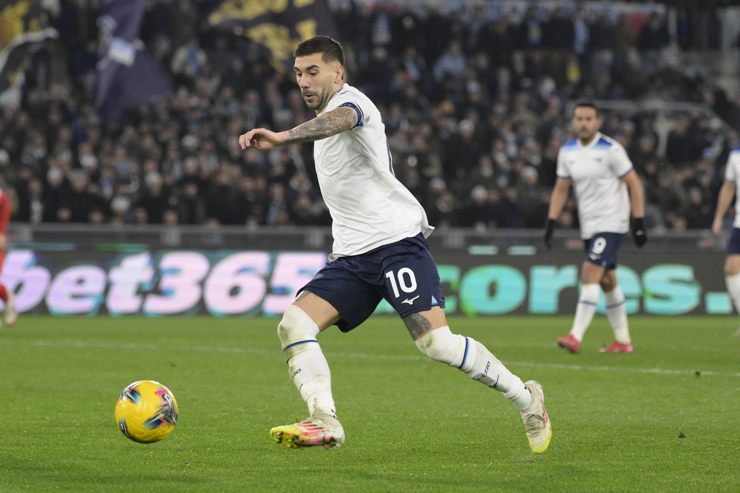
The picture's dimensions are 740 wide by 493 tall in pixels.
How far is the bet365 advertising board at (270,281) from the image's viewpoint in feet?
66.0

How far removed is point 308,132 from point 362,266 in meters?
0.95

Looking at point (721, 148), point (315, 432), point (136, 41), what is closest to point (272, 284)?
point (136, 41)

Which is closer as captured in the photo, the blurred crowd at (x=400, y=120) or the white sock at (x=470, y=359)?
the white sock at (x=470, y=359)

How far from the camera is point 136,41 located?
76.6 ft

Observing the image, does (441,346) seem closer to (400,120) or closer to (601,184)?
(601,184)

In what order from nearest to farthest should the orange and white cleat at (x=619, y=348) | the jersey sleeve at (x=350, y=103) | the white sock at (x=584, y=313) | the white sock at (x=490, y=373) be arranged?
the jersey sleeve at (x=350, y=103), the white sock at (x=490, y=373), the white sock at (x=584, y=313), the orange and white cleat at (x=619, y=348)

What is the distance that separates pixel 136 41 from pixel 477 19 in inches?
376

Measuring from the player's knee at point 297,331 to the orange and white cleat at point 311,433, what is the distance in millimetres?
411

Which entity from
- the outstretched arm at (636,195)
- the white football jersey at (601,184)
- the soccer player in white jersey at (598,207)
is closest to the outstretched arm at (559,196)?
the soccer player in white jersey at (598,207)

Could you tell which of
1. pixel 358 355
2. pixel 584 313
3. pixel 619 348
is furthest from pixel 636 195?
pixel 358 355

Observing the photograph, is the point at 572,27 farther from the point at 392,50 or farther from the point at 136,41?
the point at 136,41

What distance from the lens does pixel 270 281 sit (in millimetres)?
20625

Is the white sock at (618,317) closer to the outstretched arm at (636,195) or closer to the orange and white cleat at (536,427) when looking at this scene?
the outstretched arm at (636,195)

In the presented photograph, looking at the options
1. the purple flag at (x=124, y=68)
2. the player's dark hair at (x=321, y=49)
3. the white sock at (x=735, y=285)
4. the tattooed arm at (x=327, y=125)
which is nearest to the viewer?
the tattooed arm at (x=327, y=125)
